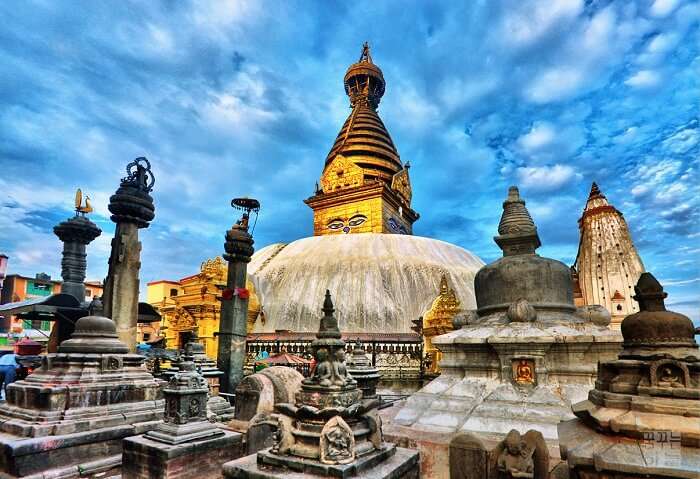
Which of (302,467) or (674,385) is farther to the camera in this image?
(302,467)

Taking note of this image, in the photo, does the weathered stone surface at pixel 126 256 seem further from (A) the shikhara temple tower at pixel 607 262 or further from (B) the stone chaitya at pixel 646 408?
(A) the shikhara temple tower at pixel 607 262

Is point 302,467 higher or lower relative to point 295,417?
lower

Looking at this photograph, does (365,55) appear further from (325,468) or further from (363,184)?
(325,468)

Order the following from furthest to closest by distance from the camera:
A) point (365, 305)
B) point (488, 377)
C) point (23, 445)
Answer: point (365, 305)
point (488, 377)
point (23, 445)

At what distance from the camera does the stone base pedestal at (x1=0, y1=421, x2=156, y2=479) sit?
5207 millimetres

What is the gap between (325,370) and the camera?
4.52 m

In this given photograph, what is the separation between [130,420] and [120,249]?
5653mm

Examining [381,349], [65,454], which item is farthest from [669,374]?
[381,349]

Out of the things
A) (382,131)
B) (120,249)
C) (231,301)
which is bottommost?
(231,301)

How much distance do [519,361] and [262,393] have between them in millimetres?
4657

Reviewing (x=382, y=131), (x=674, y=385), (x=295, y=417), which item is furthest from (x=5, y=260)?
(x=674, y=385)

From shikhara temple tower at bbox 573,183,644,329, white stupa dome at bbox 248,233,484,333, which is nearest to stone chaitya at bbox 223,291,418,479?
white stupa dome at bbox 248,233,484,333

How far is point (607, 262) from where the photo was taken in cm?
3616

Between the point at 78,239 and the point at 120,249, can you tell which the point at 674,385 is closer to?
the point at 120,249
